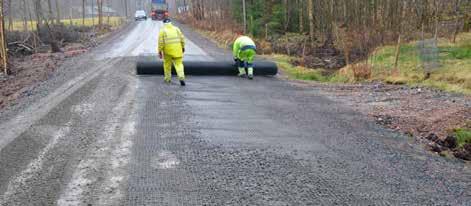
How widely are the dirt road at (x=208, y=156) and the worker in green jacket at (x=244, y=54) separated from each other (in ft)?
9.59

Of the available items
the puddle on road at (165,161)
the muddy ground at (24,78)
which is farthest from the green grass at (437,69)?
the muddy ground at (24,78)

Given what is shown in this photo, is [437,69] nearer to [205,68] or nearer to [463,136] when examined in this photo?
[205,68]

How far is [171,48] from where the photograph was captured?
38.0 ft

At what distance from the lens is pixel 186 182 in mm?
5094

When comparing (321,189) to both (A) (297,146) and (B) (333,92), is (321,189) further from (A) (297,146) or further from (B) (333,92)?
(B) (333,92)

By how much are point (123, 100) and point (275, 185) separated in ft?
16.7

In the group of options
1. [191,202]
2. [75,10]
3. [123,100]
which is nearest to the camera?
[191,202]

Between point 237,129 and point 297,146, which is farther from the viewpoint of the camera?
point 237,129

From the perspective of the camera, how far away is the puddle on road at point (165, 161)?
5.61m

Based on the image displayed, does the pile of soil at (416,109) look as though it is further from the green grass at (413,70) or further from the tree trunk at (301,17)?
the tree trunk at (301,17)

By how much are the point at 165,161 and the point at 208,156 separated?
53 centimetres

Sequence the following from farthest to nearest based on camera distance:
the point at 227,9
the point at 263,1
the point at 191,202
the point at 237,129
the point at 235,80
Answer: the point at 227,9 → the point at 263,1 → the point at 235,80 → the point at 237,129 → the point at 191,202

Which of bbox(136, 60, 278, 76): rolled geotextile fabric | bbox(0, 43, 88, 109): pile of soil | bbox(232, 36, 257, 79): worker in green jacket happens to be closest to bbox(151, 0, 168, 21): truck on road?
bbox(0, 43, 88, 109): pile of soil

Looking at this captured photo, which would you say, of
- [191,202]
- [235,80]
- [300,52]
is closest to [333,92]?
[235,80]
